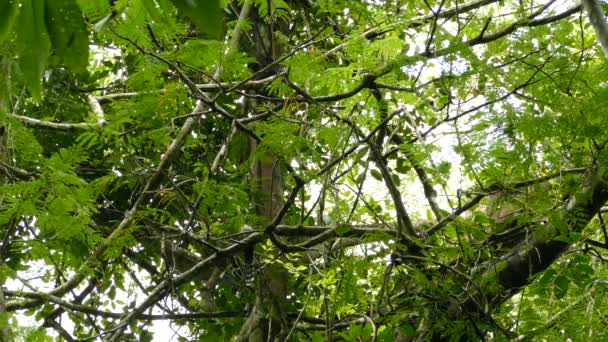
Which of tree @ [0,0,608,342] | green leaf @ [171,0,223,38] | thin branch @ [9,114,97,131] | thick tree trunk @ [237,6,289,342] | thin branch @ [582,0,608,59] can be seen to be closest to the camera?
green leaf @ [171,0,223,38]

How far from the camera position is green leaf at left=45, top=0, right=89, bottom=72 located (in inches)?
50.3

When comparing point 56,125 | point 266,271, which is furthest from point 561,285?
point 56,125

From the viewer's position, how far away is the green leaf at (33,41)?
50.3 inches

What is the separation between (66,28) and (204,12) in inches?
9.4

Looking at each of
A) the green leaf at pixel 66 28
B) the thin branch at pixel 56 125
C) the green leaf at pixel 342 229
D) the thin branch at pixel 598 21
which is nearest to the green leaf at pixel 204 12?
the green leaf at pixel 66 28

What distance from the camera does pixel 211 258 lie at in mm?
3746

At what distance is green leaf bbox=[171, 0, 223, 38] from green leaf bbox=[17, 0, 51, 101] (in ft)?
0.77

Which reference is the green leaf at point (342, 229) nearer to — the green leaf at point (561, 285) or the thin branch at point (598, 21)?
the green leaf at point (561, 285)

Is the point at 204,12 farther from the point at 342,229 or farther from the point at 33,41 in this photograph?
the point at 342,229

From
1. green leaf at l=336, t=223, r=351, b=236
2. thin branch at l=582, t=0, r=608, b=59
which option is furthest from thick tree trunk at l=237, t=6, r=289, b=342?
thin branch at l=582, t=0, r=608, b=59

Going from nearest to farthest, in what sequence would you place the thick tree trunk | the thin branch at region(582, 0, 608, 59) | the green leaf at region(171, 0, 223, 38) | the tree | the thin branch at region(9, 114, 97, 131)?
the green leaf at region(171, 0, 223, 38), the thin branch at region(582, 0, 608, 59), the tree, the thin branch at region(9, 114, 97, 131), the thick tree trunk

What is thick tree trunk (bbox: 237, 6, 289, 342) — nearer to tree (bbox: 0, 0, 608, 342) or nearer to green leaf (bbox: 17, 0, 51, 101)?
tree (bbox: 0, 0, 608, 342)

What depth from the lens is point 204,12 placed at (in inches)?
48.6

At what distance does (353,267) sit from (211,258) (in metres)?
0.72
